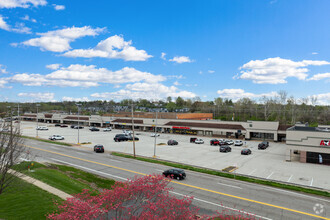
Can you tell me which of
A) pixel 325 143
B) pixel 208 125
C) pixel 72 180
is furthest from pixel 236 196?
pixel 208 125

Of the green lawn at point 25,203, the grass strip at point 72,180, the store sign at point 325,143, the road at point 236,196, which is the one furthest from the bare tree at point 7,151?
the store sign at point 325,143

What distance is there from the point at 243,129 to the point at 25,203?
198 ft

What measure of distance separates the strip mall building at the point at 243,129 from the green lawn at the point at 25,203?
2574 centimetres

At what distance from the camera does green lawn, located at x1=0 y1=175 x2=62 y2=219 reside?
14062 mm

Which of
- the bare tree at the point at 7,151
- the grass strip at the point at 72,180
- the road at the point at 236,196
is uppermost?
the bare tree at the point at 7,151

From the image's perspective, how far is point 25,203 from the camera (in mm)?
15844

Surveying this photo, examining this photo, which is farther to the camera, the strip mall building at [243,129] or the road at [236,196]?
the strip mall building at [243,129]

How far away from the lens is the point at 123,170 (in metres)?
29.7

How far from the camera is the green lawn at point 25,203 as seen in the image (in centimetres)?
1406

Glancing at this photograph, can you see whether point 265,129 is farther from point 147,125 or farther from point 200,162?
point 147,125

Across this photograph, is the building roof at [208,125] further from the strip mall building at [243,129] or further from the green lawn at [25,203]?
the green lawn at [25,203]

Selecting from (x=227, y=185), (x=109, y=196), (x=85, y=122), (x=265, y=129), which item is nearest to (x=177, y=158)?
(x=227, y=185)

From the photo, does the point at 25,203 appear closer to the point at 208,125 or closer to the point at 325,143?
the point at 325,143

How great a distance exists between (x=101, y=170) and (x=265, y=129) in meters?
50.8
